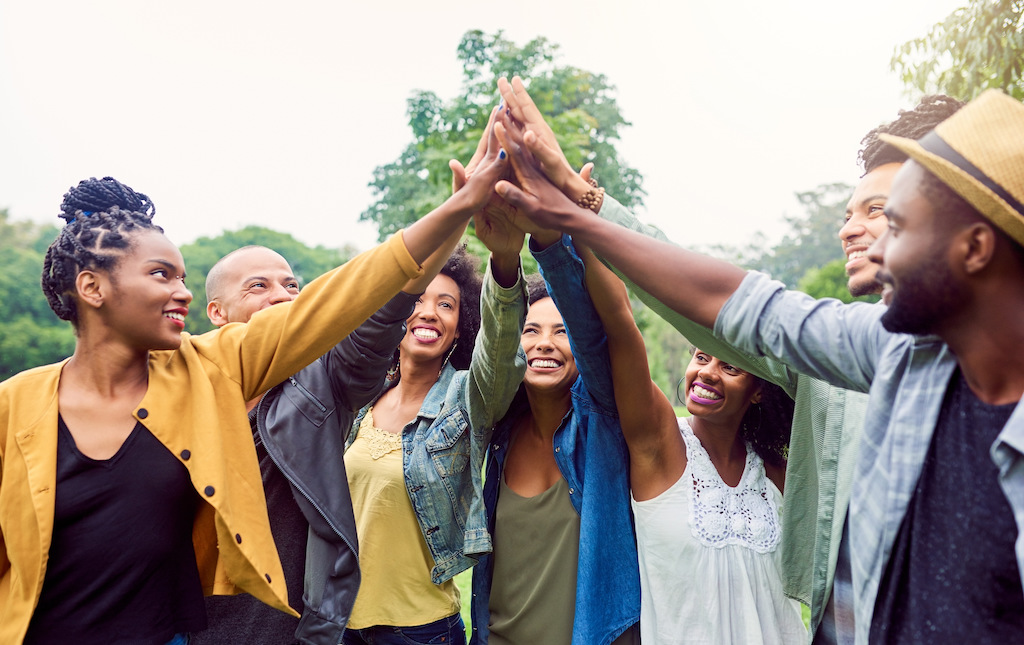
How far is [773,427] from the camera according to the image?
300 centimetres

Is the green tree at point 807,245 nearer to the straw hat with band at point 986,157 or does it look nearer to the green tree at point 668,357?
the green tree at point 668,357

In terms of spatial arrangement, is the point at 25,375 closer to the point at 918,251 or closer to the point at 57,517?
the point at 57,517

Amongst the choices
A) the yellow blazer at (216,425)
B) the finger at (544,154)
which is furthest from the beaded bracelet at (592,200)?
the yellow blazer at (216,425)

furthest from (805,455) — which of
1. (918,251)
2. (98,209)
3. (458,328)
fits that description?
(98,209)

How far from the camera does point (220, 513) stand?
216 cm

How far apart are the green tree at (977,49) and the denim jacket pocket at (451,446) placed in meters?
5.50

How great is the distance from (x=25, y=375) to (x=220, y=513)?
2.43 feet

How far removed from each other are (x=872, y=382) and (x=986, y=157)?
58cm

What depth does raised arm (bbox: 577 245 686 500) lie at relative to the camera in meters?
2.67

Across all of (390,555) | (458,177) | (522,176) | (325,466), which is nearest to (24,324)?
(390,555)

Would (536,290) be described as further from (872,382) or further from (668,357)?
(668,357)

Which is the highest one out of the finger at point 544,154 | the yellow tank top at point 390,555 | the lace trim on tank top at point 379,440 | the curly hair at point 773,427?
the finger at point 544,154

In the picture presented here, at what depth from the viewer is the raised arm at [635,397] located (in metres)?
2.67

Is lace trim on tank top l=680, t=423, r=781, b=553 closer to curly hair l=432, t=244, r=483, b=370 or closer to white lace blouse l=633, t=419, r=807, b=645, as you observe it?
white lace blouse l=633, t=419, r=807, b=645
